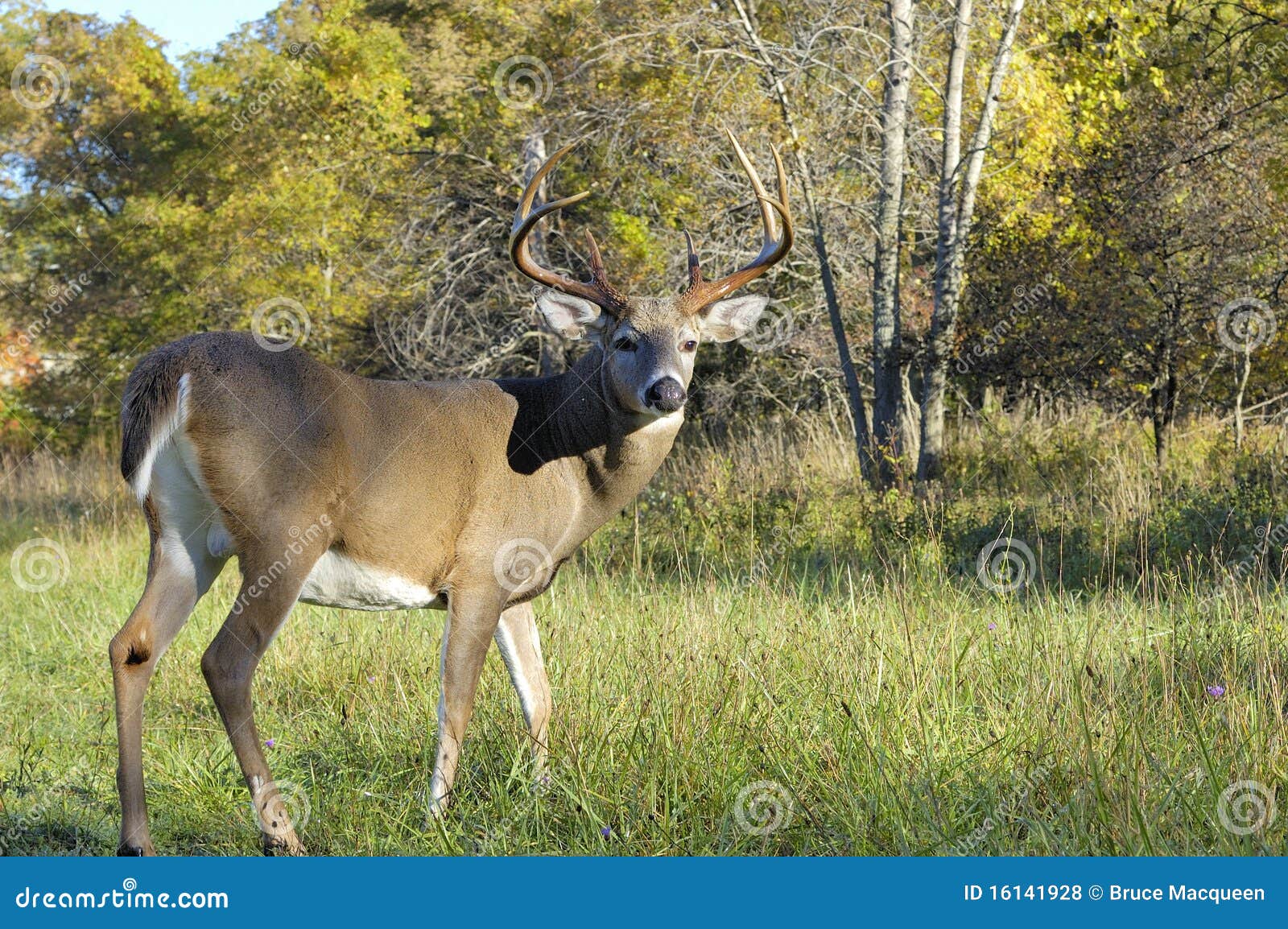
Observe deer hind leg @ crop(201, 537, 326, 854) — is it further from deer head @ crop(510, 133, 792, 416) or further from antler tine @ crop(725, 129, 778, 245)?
antler tine @ crop(725, 129, 778, 245)

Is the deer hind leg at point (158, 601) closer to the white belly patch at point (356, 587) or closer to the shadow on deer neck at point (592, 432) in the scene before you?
the white belly patch at point (356, 587)

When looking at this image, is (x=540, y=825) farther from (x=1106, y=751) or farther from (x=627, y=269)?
(x=627, y=269)

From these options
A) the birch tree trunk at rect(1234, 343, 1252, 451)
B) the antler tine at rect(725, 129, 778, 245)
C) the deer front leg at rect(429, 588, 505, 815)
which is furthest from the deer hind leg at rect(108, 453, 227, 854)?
the birch tree trunk at rect(1234, 343, 1252, 451)

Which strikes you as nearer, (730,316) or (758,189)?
(758,189)

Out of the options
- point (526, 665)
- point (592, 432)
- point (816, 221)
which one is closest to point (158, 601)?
point (526, 665)

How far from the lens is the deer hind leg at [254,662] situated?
4.21m

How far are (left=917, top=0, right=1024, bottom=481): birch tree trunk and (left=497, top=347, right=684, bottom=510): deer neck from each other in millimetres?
5697

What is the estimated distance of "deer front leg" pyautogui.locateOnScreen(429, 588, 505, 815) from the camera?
4.50 m

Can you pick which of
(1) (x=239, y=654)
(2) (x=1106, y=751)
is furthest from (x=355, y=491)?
(2) (x=1106, y=751)

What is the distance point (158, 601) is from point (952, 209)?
7641 mm

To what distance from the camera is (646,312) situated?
205 inches

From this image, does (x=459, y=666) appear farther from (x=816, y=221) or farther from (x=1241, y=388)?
(x=1241, y=388)

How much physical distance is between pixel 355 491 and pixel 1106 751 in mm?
2643

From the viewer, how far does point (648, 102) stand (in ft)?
38.9
